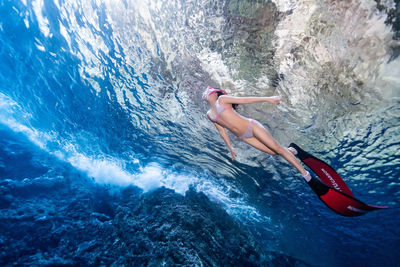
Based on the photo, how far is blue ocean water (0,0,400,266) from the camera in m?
4.82

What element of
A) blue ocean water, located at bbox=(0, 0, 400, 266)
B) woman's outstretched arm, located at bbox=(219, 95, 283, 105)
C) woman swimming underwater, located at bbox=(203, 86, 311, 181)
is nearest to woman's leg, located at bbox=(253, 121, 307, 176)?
woman swimming underwater, located at bbox=(203, 86, 311, 181)

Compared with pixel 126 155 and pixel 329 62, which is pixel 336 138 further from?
pixel 126 155

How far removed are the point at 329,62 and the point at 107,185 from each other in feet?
73.9

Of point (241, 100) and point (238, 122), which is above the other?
point (241, 100)

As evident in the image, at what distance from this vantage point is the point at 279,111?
7.16 meters

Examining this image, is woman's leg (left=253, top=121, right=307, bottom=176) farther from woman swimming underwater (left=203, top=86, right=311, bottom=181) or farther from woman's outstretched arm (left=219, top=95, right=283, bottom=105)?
woman's outstretched arm (left=219, top=95, right=283, bottom=105)

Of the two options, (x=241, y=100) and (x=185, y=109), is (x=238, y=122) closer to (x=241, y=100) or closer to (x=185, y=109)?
(x=241, y=100)

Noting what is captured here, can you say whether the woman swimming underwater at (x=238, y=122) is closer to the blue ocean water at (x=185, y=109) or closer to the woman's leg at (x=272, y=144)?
the woman's leg at (x=272, y=144)

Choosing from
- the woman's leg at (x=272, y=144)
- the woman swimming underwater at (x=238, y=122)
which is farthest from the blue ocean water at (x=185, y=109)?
the woman's leg at (x=272, y=144)

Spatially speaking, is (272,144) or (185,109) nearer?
(272,144)

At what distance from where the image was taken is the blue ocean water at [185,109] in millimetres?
4820

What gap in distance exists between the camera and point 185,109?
9102mm

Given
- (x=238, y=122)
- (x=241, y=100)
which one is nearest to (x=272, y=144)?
(x=238, y=122)

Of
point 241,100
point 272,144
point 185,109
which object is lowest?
point 272,144
